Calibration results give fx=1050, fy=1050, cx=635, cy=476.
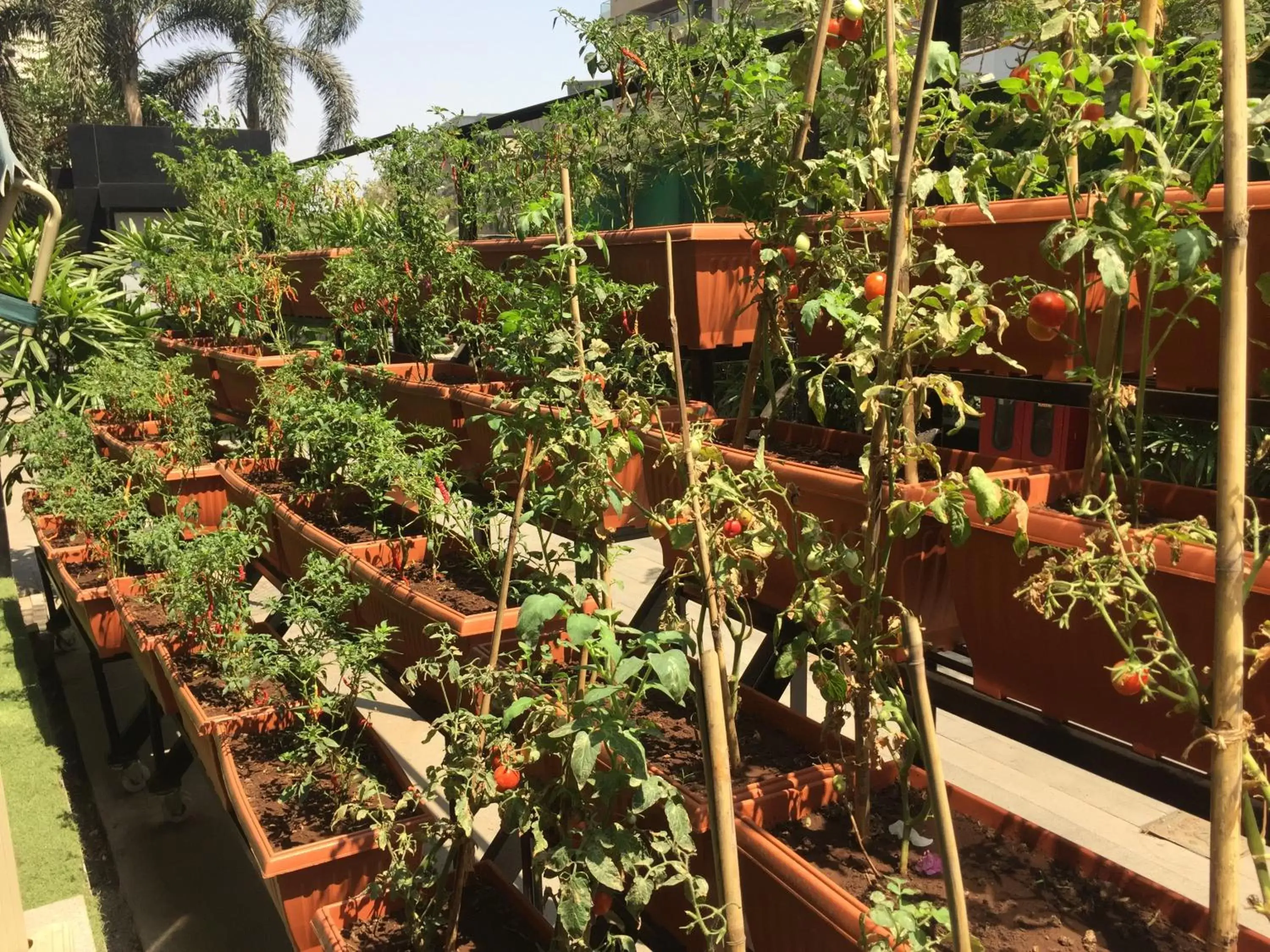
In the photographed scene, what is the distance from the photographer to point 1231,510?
76 cm

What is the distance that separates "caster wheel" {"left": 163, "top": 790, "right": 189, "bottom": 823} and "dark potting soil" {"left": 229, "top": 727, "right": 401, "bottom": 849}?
1.30 meters

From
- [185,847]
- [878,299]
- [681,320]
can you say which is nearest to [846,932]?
[878,299]

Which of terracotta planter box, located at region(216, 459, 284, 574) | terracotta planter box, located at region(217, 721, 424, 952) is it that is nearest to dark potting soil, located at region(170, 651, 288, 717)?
terracotta planter box, located at region(216, 459, 284, 574)

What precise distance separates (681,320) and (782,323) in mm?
338

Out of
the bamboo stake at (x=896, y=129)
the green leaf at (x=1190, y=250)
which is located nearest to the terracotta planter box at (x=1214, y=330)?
the green leaf at (x=1190, y=250)

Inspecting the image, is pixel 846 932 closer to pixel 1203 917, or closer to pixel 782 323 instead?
pixel 1203 917

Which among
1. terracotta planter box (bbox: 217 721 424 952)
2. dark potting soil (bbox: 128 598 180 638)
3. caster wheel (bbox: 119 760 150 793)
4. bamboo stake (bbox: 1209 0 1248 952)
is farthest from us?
caster wheel (bbox: 119 760 150 793)

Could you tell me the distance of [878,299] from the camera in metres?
1.15

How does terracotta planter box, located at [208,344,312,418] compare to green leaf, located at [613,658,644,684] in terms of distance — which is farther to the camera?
terracotta planter box, located at [208,344,312,418]

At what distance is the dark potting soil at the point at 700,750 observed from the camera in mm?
1440

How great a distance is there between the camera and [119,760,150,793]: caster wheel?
352cm

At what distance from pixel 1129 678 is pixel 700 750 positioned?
2.45 ft

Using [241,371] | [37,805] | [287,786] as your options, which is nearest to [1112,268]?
[287,786]

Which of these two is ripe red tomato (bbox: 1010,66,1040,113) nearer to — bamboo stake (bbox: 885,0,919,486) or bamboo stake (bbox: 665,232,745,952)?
bamboo stake (bbox: 885,0,919,486)
